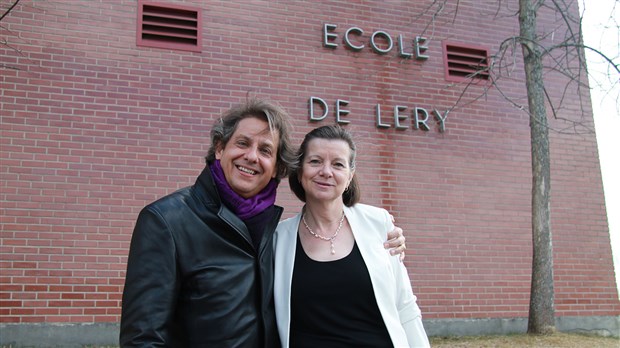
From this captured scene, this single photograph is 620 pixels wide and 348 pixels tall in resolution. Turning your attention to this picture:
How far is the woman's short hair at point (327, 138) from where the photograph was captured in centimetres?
282

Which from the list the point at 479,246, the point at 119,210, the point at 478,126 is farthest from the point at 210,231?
the point at 478,126

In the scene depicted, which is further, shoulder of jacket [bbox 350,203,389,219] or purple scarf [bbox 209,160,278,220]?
shoulder of jacket [bbox 350,203,389,219]

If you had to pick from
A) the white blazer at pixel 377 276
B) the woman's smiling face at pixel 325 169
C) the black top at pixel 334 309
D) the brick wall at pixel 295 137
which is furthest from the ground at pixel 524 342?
the woman's smiling face at pixel 325 169

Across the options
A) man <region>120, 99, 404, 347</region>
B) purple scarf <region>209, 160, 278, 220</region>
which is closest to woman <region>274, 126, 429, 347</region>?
man <region>120, 99, 404, 347</region>

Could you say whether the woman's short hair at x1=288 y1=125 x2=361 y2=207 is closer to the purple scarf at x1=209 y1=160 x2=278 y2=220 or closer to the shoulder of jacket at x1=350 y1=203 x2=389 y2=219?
the shoulder of jacket at x1=350 y1=203 x2=389 y2=219

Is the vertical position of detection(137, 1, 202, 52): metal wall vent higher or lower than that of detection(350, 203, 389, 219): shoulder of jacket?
higher

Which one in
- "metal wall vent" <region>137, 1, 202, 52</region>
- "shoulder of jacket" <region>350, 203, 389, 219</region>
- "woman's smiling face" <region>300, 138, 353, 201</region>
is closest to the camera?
"woman's smiling face" <region>300, 138, 353, 201</region>

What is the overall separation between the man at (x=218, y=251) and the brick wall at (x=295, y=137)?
13.5 feet

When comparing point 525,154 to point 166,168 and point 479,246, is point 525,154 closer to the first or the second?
point 479,246

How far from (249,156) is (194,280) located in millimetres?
618

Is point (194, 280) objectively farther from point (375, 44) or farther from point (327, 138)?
point (375, 44)

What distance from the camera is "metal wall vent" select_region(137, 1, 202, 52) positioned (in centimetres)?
675

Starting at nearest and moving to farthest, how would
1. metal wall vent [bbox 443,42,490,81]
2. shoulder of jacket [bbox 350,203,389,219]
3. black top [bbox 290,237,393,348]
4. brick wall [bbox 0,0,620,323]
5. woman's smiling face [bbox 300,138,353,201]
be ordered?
black top [bbox 290,237,393,348] → woman's smiling face [bbox 300,138,353,201] → shoulder of jacket [bbox 350,203,389,219] → brick wall [bbox 0,0,620,323] → metal wall vent [bbox 443,42,490,81]

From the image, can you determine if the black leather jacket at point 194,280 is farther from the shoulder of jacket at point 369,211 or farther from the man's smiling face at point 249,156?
the shoulder of jacket at point 369,211
